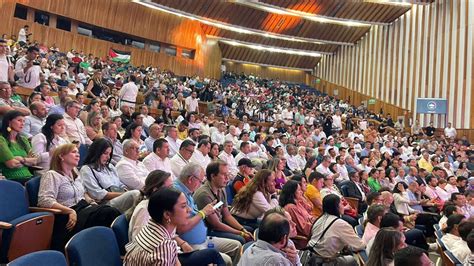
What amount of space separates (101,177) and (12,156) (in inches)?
27.2

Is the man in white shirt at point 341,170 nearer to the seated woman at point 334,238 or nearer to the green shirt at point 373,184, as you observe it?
the green shirt at point 373,184

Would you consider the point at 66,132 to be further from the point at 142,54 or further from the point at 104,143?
the point at 142,54

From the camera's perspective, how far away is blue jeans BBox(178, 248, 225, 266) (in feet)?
9.60

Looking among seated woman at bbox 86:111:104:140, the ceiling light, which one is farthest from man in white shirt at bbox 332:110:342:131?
seated woman at bbox 86:111:104:140

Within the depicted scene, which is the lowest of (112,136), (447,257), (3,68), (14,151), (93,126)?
(447,257)

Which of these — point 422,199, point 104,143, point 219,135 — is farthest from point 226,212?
point 219,135

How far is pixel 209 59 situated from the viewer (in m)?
22.3

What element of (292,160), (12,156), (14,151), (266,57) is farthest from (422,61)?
(12,156)

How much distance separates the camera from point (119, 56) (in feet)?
57.1

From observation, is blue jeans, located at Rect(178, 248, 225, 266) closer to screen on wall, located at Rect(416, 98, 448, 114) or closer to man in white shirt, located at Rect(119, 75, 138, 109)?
man in white shirt, located at Rect(119, 75, 138, 109)

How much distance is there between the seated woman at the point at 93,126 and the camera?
5.61 meters

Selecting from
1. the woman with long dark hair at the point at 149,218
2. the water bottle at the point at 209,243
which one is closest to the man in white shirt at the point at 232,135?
the water bottle at the point at 209,243

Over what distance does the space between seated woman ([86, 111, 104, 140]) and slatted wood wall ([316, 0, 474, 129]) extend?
14436 millimetres

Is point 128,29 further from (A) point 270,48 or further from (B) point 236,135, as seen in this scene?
(B) point 236,135
